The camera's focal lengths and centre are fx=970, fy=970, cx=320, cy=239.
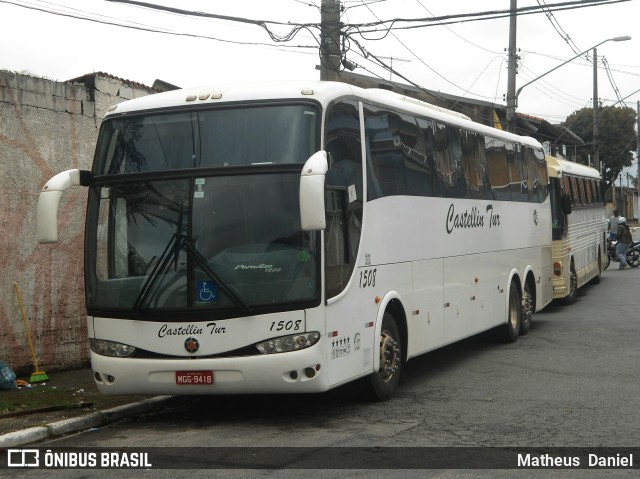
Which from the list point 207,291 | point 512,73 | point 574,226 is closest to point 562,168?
point 574,226

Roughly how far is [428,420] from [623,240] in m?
24.2

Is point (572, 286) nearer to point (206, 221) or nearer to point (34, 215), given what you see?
point (34, 215)

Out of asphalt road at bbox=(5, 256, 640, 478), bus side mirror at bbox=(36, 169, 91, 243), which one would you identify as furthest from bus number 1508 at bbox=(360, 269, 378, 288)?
bus side mirror at bbox=(36, 169, 91, 243)

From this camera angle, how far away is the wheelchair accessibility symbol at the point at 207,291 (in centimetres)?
866

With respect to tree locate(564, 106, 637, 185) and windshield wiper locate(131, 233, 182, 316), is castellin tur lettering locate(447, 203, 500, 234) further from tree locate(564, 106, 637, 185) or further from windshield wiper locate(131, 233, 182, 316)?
tree locate(564, 106, 637, 185)

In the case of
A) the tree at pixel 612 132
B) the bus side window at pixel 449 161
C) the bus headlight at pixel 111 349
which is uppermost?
the tree at pixel 612 132

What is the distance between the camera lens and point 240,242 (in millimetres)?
8633

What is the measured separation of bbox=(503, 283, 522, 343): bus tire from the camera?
1527 centimetres

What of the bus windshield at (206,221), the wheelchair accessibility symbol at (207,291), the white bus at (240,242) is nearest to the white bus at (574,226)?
the white bus at (240,242)

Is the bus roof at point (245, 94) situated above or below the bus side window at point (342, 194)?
above

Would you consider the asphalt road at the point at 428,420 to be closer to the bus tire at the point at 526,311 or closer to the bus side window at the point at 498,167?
the bus tire at the point at 526,311

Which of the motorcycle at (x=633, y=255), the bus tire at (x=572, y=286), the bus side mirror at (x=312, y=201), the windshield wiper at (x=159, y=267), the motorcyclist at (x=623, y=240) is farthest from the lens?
the motorcycle at (x=633, y=255)

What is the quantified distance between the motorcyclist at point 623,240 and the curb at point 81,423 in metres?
23.4

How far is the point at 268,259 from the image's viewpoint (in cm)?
860
